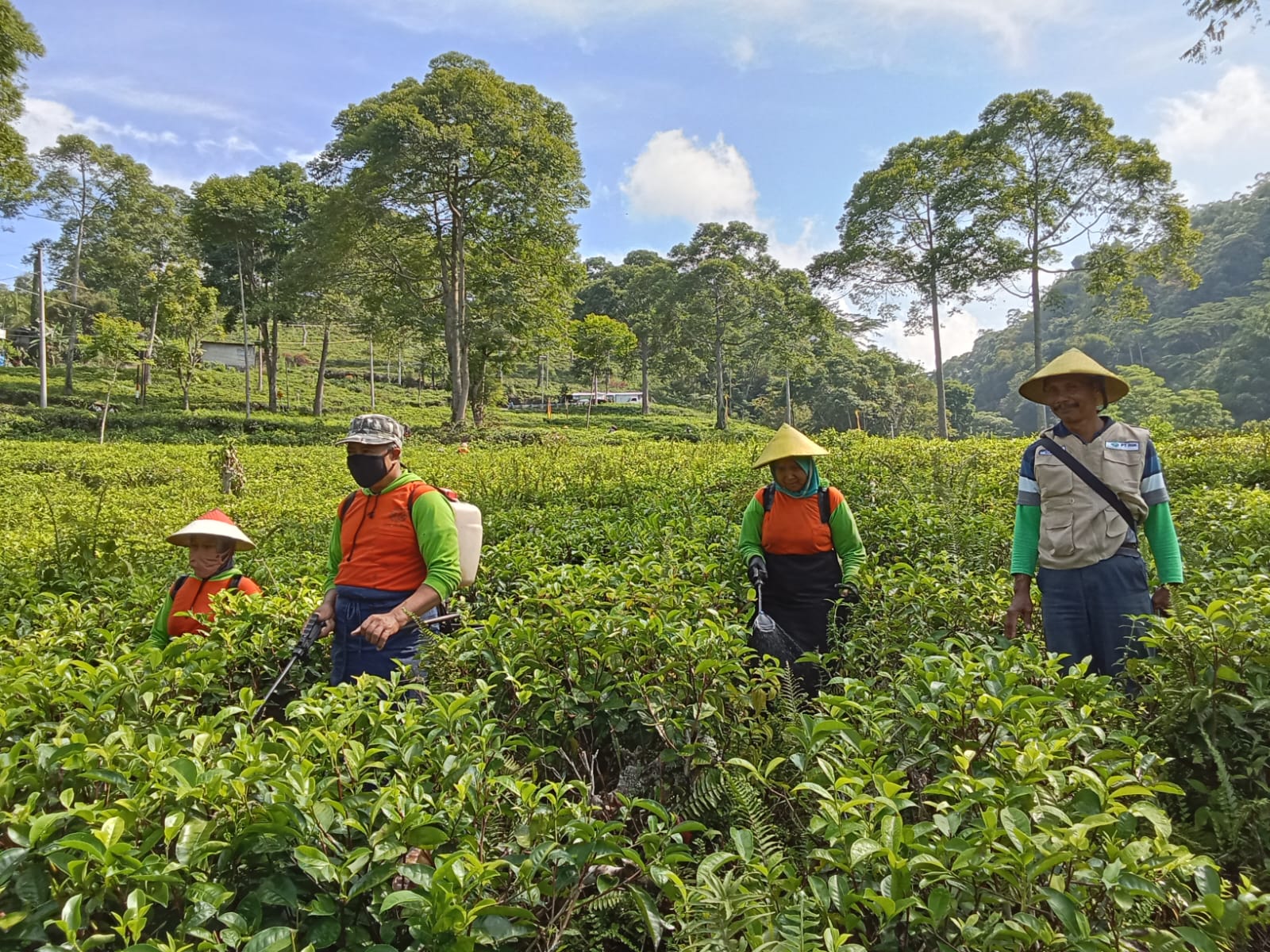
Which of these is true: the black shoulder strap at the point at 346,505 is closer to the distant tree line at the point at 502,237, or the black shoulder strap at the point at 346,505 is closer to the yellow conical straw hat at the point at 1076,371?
the yellow conical straw hat at the point at 1076,371

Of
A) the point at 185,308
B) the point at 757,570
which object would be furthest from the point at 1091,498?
the point at 185,308

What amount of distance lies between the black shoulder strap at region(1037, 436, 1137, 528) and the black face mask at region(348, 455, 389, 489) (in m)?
2.98

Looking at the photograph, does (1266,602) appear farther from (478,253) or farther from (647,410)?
(647,410)

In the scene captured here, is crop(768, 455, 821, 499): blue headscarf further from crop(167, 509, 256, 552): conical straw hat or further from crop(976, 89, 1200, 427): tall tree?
crop(976, 89, 1200, 427): tall tree

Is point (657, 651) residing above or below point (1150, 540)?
below

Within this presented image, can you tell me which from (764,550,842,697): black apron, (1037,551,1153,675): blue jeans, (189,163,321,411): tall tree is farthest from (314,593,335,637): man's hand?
(189,163,321,411): tall tree

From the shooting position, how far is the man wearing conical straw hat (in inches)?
113

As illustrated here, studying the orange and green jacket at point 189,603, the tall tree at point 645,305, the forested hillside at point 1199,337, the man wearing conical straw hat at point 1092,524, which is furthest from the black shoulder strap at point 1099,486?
the forested hillside at point 1199,337

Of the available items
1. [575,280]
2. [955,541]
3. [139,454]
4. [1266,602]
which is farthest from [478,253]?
[1266,602]

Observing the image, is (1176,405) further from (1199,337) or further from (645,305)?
(645,305)

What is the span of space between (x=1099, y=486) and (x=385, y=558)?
3.10 m

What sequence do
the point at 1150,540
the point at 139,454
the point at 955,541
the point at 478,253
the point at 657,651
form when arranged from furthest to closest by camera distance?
the point at 478,253, the point at 139,454, the point at 955,541, the point at 1150,540, the point at 657,651

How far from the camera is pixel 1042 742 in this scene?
1574 millimetres

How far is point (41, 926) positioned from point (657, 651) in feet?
5.28
